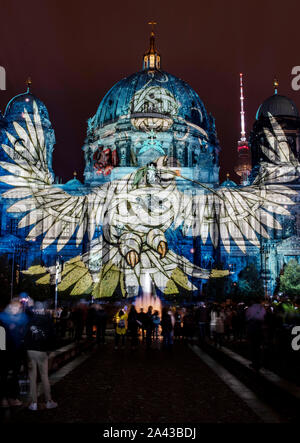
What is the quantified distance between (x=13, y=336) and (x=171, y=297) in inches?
1613

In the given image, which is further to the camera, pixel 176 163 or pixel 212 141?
pixel 212 141

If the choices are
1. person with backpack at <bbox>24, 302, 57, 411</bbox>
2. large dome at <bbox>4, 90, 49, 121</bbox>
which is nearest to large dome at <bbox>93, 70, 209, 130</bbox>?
large dome at <bbox>4, 90, 49, 121</bbox>

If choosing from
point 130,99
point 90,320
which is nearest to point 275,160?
point 90,320

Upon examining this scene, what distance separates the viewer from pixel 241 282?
6475cm

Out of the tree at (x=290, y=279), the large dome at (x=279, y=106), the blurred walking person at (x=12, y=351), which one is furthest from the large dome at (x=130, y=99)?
the blurred walking person at (x=12, y=351)

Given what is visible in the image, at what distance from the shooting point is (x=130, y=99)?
88250 mm

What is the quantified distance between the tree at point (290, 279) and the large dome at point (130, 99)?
35814 mm

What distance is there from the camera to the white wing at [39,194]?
48.6 ft

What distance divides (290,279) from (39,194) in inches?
1909

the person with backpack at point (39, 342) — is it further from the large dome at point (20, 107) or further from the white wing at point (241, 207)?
the large dome at point (20, 107)

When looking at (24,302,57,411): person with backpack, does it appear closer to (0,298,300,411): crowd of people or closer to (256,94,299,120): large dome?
(0,298,300,411): crowd of people

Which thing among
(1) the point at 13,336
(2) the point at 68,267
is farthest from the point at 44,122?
(1) the point at 13,336

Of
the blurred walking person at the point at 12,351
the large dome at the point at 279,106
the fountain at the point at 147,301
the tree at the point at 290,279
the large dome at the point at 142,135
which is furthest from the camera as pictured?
the large dome at the point at 142,135
